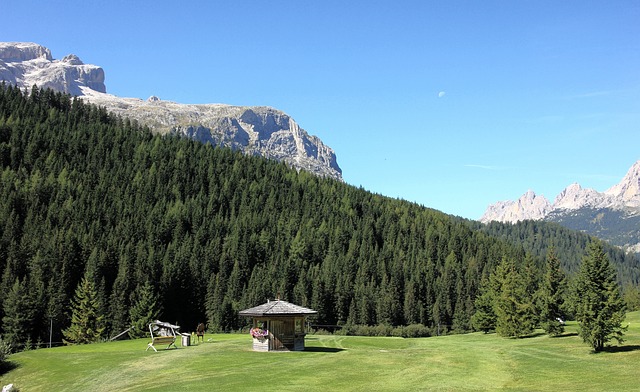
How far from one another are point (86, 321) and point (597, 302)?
95.7 metres

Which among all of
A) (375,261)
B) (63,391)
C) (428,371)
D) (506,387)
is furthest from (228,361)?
(375,261)

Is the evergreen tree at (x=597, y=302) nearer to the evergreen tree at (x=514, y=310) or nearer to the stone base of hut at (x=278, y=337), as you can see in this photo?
the stone base of hut at (x=278, y=337)

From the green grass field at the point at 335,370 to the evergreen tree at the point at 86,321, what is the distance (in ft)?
169

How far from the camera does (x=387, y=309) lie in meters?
153

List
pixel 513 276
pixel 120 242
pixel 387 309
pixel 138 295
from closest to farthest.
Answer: pixel 513 276
pixel 138 295
pixel 387 309
pixel 120 242

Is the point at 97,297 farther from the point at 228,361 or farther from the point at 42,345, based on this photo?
the point at 228,361

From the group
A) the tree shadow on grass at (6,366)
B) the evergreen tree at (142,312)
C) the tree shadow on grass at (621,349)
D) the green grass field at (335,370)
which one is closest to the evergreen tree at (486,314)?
the green grass field at (335,370)

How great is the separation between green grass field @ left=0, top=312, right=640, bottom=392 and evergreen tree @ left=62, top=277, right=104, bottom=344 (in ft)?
169

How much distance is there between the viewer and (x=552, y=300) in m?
73.9

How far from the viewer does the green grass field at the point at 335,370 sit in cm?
3709

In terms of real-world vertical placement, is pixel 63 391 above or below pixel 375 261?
below

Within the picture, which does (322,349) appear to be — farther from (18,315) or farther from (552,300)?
(18,315)

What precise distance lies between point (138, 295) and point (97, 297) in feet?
45.5

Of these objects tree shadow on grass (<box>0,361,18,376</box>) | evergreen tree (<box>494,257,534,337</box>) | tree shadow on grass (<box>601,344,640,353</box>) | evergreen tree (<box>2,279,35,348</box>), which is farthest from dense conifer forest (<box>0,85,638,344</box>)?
tree shadow on grass (<box>601,344,640,353</box>)
